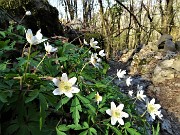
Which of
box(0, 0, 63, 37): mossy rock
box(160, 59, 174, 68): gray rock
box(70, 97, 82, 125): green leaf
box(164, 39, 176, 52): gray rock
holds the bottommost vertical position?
box(160, 59, 174, 68): gray rock

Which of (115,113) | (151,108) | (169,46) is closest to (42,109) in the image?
(115,113)

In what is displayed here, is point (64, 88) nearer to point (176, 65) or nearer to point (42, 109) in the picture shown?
point (42, 109)

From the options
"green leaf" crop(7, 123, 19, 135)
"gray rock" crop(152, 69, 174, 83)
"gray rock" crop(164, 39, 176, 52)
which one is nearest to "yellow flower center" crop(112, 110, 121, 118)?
"green leaf" crop(7, 123, 19, 135)

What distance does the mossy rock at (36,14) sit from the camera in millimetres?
4152

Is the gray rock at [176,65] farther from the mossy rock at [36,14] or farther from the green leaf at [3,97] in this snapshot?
the green leaf at [3,97]

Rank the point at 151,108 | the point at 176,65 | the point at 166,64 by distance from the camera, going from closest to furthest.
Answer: the point at 151,108 → the point at 176,65 → the point at 166,64

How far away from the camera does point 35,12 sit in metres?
4.44

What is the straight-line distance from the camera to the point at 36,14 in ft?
14.5

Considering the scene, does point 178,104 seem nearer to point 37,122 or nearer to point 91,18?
point 37,122

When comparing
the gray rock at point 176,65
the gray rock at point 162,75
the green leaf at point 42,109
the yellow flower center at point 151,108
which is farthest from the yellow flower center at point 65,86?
the gray rock at point 176,65

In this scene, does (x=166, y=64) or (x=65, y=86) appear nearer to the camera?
(x=65, y=86)

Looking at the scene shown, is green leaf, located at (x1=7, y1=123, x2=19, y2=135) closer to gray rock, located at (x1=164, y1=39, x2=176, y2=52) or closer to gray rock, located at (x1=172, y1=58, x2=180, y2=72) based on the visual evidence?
gray rock, located at (x1=172, y1=58, x2=180, y2=72)

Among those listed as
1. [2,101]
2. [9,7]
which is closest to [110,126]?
[2,101]

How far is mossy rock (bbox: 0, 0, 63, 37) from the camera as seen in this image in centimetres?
415
